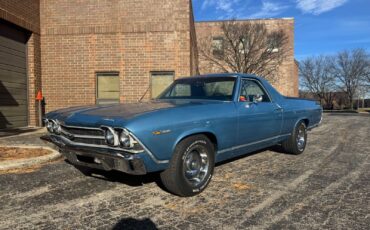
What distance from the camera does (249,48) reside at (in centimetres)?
2186

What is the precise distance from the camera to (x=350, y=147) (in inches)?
304

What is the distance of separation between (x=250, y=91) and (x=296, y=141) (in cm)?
185

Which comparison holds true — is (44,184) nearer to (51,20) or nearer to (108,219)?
(108,219)

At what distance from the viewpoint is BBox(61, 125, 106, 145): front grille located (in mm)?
3724

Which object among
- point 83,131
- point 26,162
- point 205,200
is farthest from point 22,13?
point 205,200

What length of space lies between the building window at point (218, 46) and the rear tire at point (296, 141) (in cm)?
1700

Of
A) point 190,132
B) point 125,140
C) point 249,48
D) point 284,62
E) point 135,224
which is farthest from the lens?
point 284,62

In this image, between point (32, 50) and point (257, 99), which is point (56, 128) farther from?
point (32, 50)

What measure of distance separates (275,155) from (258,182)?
2.17 m

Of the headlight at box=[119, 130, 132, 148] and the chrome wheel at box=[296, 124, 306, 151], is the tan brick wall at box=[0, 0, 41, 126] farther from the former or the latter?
the headlight at box=[119, 130, 132, 148]

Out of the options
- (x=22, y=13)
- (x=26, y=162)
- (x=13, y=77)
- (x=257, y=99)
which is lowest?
(x=26, y=162)

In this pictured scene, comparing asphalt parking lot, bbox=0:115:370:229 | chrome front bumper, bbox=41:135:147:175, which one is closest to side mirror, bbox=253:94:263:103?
asphalt parking lot, bbox=0:115:370:229

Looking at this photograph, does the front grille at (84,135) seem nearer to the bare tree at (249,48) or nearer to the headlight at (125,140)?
the headlight at (125,140)

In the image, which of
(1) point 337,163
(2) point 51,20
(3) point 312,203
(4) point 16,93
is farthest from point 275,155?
(2) point 51,20
